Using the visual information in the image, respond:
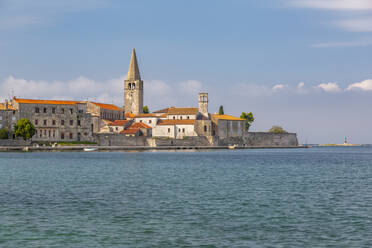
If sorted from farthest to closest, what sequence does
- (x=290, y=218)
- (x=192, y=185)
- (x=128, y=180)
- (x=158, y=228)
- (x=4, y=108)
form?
1. (x=4, y=108)
2. (x=128, y=180)
3. (x=192, y=185)
4. (x=290, y=218)
5. (x=158, y=228)

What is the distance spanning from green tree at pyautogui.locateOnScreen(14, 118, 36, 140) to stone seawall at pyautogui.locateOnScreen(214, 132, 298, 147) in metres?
43.3

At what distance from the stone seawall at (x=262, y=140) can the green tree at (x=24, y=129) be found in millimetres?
43282

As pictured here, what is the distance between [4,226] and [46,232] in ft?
6.33

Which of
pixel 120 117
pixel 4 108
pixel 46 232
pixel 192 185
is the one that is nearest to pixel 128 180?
pixel 192 185

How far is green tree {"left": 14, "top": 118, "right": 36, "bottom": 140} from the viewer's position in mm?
89938

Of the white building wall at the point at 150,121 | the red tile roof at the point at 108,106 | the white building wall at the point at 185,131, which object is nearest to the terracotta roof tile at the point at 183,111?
the white building wall at the point at 150,121

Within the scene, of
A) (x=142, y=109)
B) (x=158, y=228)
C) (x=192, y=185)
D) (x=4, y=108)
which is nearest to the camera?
(x=158, y=228)

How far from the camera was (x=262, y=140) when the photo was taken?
138500mm

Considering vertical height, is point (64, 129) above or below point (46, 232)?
above

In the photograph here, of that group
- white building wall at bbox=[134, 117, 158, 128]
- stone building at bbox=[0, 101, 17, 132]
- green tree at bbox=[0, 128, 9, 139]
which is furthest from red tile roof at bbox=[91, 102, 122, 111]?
green tree at bbox=[0, 128, 9, 139]

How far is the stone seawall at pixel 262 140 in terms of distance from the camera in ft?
413

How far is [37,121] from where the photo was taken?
98.7 metres

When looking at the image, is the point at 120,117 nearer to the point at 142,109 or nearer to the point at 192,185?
the point at 142,109

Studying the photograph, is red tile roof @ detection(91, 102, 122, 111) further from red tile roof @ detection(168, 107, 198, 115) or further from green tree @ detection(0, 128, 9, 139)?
green tree @ detection(0, 128, 9, 139)
